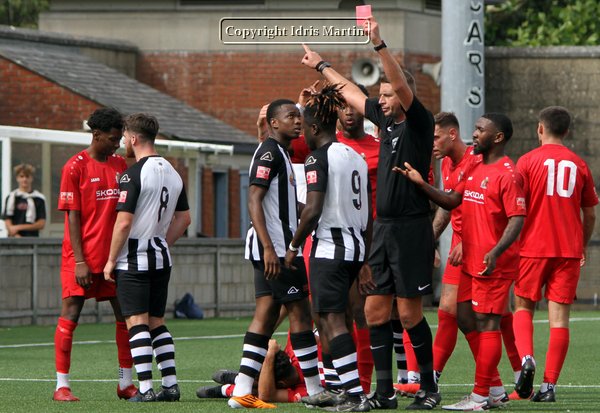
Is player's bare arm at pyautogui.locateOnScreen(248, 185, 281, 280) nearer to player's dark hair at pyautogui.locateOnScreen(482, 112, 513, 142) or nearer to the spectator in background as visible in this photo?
player's dark hair at pyautogui.locateOnScreen(482, 112, 513, 142)

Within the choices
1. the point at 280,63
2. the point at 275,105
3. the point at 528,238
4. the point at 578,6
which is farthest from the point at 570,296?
the point at 578,6

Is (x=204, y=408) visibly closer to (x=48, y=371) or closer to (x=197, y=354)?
(x=48, y=371)

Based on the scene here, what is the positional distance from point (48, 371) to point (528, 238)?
4949mm

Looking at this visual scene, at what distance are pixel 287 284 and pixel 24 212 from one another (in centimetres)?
1297

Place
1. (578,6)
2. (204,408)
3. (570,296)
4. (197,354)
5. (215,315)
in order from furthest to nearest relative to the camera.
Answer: (578,6) < (215,315) < (197,354) < (570,296) < (204,408)

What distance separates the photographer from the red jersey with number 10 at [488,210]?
11047 mm

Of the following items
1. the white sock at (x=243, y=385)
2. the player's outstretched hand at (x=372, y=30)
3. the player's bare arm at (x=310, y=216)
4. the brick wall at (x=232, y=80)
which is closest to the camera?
the player's outstretched hand at (x=372, y=30)

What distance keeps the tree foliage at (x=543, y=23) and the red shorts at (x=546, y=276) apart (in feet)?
90.1

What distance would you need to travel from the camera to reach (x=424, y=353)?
10.8 meters

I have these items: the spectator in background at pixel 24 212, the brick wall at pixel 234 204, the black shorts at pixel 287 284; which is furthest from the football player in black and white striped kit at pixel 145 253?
the brick wall at pixel 234 204

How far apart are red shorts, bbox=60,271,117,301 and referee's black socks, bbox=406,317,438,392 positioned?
7.88ft

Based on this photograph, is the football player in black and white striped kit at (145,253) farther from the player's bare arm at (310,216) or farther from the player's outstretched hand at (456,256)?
the player's outstretched hand at (456,256)

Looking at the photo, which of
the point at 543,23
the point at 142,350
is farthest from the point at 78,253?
the point at 543,23

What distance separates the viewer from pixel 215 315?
2508 cm
